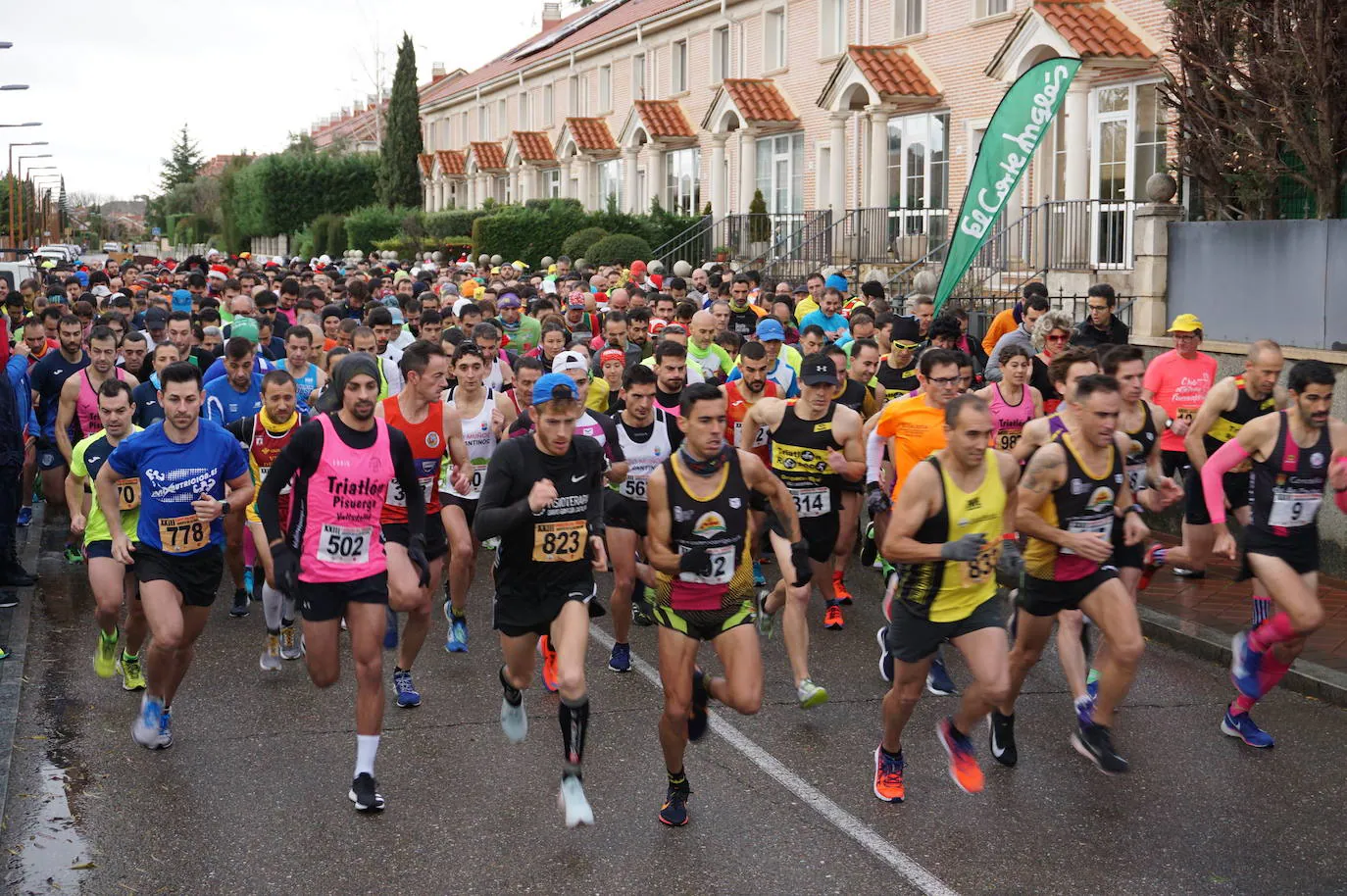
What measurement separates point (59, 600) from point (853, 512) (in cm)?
579

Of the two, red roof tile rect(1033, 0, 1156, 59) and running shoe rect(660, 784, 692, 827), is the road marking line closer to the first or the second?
running shoe rect(660, 784, 692, 827)

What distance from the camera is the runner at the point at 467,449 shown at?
29.8 feet

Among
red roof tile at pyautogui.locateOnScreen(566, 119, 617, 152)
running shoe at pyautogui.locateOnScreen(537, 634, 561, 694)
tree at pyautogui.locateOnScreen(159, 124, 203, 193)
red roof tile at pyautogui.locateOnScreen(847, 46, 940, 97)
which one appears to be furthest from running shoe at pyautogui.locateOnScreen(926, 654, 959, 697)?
tree at pyautogui.locateOnScreen(159, 124, 203, 193)

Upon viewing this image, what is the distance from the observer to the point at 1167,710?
796 centimetres

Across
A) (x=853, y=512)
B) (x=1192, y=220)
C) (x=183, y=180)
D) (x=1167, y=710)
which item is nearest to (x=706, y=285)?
(x=1192, y=220)

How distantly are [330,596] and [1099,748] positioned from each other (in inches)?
137

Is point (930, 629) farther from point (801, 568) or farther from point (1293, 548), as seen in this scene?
point (1293, 548)

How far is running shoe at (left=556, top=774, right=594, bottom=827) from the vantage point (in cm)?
611

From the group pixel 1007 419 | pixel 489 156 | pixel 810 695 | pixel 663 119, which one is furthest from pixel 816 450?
pixel 489 156

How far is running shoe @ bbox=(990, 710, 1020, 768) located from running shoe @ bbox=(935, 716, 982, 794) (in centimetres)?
45

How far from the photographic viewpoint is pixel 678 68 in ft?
133

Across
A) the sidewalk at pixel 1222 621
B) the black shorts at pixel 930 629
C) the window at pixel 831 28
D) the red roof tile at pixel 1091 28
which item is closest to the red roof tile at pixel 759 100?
the window at pixel 831 28

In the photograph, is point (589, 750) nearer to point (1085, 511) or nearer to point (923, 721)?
point (923, 721)

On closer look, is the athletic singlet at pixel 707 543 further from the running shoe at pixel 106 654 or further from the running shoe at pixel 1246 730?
→ the running shoe at pixel 106 654
